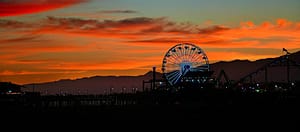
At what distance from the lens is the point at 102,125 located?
4669cm

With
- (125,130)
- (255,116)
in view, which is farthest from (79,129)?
(255,116)

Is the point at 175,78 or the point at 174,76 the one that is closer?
the point at 175,78

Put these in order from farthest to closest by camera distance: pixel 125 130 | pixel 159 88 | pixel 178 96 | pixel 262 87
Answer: pixel 262 87 → pixel 159 88 → pixel 178 96 → pixel 125 130

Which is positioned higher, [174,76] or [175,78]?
[174,76]

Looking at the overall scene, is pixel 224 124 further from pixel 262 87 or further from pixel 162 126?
pixel 262 87

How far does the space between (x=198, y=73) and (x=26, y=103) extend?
33156 mm

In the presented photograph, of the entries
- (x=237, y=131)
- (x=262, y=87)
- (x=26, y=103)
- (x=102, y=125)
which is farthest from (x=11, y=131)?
(x=262, y=87)

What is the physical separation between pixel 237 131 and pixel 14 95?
67.3m

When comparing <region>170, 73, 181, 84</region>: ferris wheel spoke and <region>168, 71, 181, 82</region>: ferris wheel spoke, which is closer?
<region>170, 73, 181, 84</region>: ferris wheel spoke

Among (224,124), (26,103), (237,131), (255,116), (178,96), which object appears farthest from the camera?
(178,96)

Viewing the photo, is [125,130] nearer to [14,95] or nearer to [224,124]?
[224,124]

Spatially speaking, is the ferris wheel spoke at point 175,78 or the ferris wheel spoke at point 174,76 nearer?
the ferris wheel spoke at point 175,78

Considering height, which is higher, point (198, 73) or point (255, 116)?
point (198, 73)

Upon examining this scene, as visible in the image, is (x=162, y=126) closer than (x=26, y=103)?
Yes
